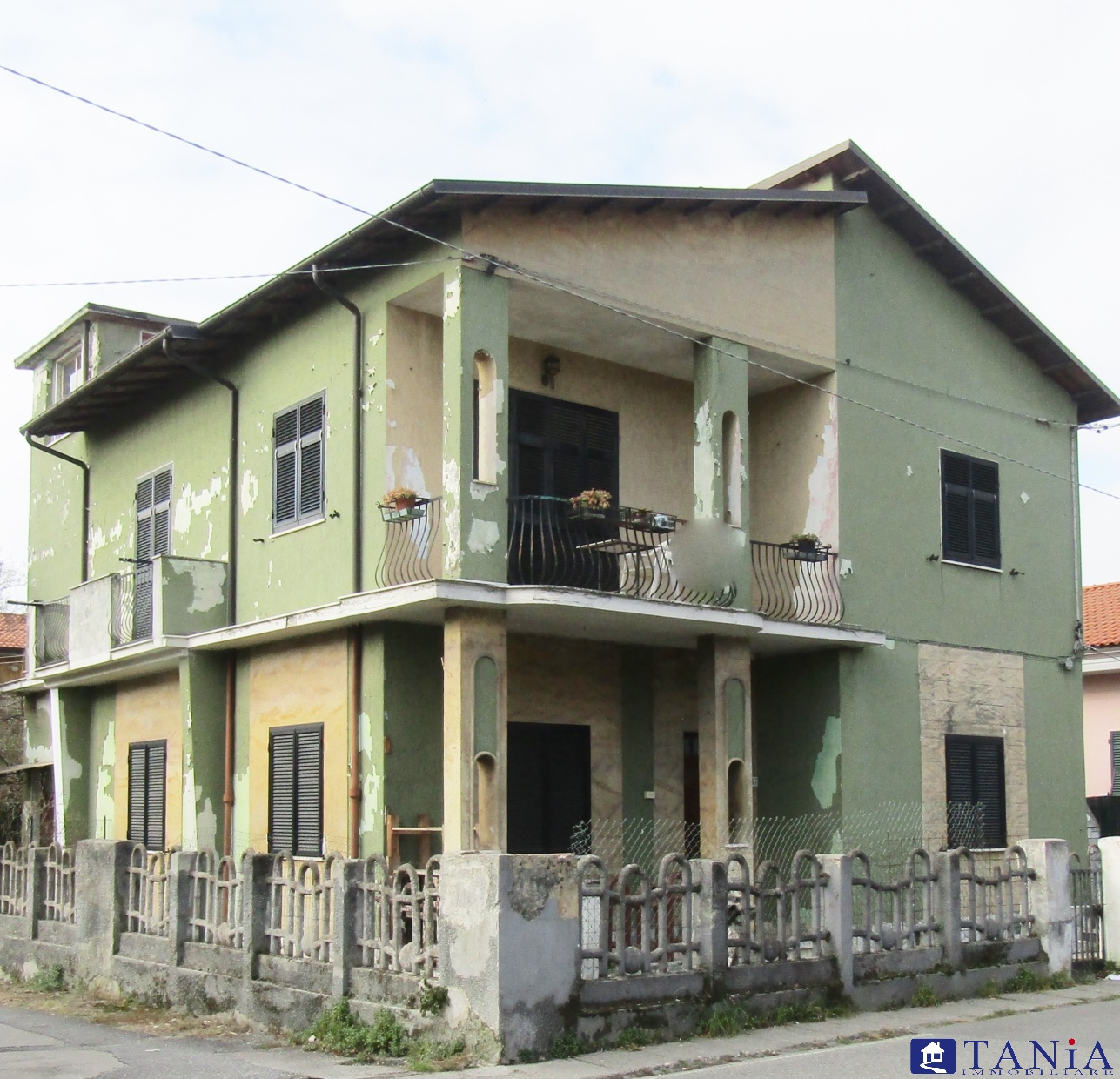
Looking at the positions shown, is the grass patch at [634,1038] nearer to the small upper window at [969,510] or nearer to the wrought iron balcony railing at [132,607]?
the wrought iron balcony railing at [132,607]

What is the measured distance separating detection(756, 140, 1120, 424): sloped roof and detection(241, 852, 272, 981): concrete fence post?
10.7m

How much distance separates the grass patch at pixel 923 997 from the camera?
41.6 ft

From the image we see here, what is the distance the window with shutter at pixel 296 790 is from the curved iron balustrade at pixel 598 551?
3006 mm

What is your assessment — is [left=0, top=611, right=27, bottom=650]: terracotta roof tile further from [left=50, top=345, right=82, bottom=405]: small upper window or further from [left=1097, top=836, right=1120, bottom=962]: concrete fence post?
[left=1097, top=836, right=1120, bottom=962]: concrete fence post

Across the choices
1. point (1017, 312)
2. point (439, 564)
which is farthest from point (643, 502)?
point (1017, 312)

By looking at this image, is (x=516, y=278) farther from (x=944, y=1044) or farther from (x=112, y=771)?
(x=112, y=771)

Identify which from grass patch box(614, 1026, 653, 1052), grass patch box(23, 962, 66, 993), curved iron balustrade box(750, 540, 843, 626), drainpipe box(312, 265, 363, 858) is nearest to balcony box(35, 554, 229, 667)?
drainpipe box(312, 265, 363, 858)

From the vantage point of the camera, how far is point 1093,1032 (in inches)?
446

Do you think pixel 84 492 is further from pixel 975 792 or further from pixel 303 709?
pixel 975 792

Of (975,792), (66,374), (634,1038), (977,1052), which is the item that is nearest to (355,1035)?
(634,1038)

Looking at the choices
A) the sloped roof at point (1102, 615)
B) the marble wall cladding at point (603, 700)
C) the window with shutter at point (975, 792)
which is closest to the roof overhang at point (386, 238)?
the marble wall cladding at point (603, 700)

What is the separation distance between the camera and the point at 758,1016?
1136cm

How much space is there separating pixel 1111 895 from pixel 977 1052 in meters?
5.49

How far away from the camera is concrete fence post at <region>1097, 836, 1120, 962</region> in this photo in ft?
49.9
